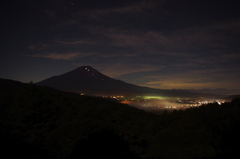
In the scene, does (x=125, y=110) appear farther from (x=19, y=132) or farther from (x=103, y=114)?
(x=19, y=132)

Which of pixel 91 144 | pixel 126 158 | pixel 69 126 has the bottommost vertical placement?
pixel 126 158

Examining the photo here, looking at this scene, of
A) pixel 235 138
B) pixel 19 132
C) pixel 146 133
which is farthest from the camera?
pixel 146 133

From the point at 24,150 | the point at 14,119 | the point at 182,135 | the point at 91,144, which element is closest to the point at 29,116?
the point at 14,119

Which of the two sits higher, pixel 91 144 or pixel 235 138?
pixel 235 138

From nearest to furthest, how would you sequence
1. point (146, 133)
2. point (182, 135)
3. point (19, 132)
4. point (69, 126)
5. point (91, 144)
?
point (91, 144), point (69, 126), point (19, 132), point (182, 135), point (146, 133)

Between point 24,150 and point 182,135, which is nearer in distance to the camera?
point 24,150

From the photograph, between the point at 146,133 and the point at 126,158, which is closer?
the point at 126,158

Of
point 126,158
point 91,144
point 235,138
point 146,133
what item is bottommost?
point 146,133

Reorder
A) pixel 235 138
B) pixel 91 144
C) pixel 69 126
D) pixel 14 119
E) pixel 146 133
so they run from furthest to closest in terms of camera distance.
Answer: pixel 146 133 < pixel 14 119 < pixel 69 126 < pixel 91 144 < pixel 235 138

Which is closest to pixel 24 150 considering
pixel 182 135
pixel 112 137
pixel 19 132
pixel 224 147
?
pixel 19 132

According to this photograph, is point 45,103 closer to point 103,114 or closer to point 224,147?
point 103,114
